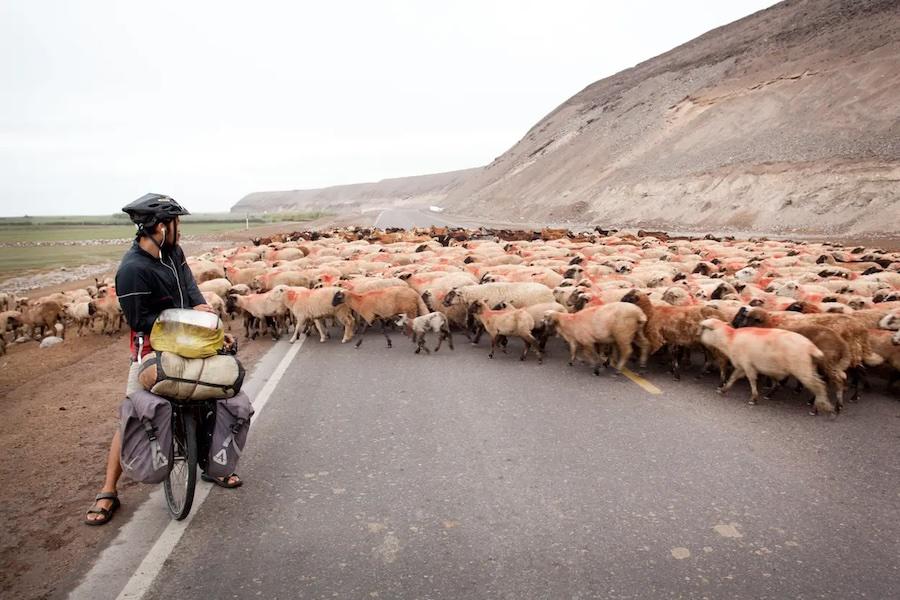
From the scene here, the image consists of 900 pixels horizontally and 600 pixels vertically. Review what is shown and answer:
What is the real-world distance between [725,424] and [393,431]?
3.47 metres

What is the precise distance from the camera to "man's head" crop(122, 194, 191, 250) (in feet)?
13.4

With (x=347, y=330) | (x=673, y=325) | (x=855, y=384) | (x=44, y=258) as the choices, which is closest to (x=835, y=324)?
(x=855, y=384)

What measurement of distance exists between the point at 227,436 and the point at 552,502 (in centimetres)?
256

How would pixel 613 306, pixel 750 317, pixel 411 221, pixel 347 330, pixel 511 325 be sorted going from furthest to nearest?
pixel 411 221
pixel 347 330
pixel 511 325
pixel 613 306
pixel 750 317

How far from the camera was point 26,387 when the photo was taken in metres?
8.52

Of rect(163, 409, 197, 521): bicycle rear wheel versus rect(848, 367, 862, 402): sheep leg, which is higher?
rect(163, 409, 197, 521): bicycle rear wheel

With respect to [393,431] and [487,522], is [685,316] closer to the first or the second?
[393,431]

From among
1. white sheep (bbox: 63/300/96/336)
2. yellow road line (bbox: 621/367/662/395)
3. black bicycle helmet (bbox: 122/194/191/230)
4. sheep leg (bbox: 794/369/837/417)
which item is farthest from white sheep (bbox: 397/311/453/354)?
white sheep (bbox: 63/300/96/336)

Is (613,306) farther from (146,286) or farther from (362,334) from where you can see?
(146,286)

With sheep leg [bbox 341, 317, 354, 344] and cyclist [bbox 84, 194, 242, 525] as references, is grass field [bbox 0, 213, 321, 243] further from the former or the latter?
cyclist [bbox 84, 194, 242, 525]

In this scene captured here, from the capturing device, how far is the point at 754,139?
47219mm

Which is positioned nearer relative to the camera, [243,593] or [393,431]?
[243,593]

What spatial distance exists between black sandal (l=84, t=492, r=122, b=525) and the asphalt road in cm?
70

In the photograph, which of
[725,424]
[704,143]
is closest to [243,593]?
[725,424]
